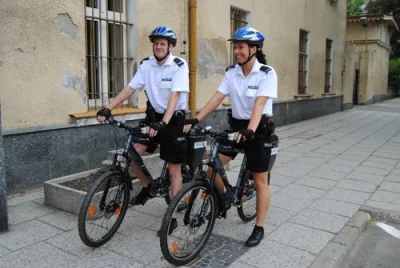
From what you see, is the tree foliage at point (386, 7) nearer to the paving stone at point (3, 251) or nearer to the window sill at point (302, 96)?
the window sill at point (302, 96)

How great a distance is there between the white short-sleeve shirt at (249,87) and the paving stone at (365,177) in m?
3.15

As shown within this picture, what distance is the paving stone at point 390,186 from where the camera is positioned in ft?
18.0

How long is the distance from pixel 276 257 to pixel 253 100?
1363mm

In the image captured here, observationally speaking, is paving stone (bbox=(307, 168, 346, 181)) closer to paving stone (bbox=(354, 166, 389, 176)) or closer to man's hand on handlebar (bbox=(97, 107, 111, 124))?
paving stone (bbox=(354, 166, 389, 176))

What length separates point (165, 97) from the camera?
373cm

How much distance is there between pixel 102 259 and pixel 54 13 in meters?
3.36

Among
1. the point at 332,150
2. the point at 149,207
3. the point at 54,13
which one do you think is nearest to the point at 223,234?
the point at 149,207

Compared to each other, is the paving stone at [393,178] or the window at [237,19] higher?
the window at [237,19]

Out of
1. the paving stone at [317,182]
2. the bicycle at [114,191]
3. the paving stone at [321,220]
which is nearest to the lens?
the bicycle at [114,191]

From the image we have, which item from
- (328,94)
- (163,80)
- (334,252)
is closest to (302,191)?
(334,252)

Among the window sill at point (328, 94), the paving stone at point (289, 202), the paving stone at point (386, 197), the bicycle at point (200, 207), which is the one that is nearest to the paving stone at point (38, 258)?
the bicycle at point (200, 207)

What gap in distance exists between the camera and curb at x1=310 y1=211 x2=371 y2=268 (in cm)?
331

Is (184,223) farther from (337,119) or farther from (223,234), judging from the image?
(337,119)

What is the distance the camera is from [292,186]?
5547 millimetres
